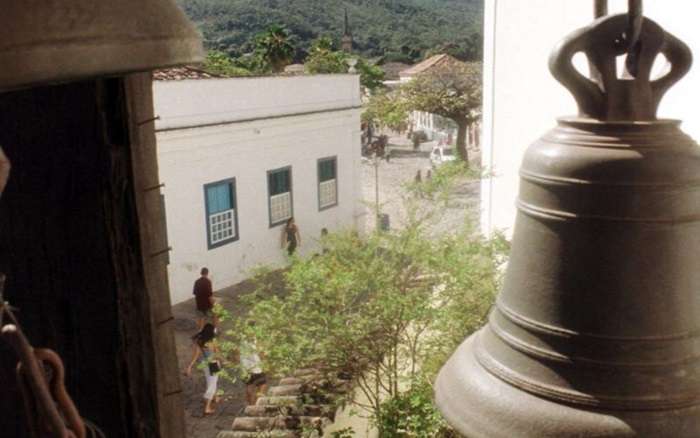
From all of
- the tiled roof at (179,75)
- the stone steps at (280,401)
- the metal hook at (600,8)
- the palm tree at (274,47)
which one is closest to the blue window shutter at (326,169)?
the tiled roof at (179,75)

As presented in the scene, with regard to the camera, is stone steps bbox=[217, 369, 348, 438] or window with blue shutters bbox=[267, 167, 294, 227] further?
window with blue shutters bbox=[267, 167, 294, 227]

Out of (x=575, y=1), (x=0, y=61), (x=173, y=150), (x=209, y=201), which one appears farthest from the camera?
(x=209, y=201)

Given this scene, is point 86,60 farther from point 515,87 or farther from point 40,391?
point 515,87

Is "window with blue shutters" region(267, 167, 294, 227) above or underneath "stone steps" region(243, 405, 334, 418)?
above

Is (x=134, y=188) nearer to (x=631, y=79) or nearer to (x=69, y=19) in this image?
(x=69, y=19)

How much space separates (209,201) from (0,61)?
531 inches

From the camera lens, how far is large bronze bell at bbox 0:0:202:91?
27.1 inches

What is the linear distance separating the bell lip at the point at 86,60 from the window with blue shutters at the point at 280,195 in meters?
14.4

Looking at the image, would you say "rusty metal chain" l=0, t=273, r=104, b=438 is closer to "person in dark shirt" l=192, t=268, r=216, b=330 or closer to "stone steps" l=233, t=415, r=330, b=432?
"stone steps" l=233, t=415, r=330, b=432

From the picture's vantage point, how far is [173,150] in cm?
1305

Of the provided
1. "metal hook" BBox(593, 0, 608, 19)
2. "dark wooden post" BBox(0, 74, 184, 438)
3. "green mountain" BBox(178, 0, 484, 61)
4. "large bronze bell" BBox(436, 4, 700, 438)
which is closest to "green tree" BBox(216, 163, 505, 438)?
"large bronze bell" BBox(436, 4, 700, 438)

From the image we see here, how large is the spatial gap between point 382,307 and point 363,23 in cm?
8472

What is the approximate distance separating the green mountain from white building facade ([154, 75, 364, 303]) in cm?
3529

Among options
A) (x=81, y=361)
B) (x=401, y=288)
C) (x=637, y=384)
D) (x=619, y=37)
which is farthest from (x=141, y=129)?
(x=401, y=288)
